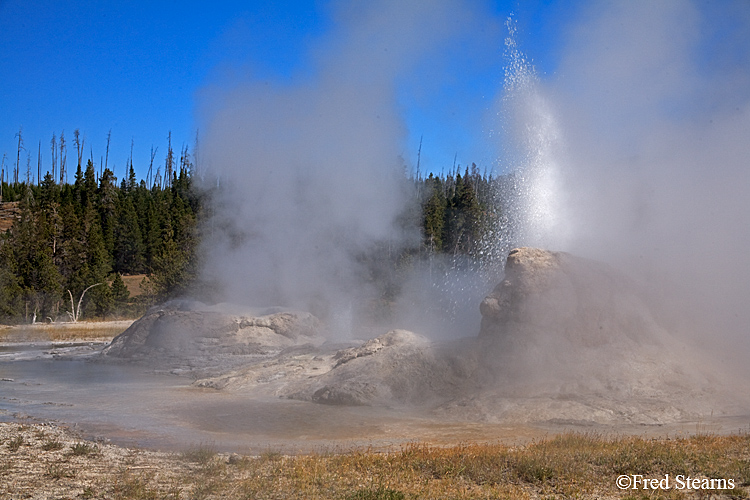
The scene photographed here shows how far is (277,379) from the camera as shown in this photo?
15547 millimetres

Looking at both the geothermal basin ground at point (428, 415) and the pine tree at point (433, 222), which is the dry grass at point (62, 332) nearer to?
the geothermal basin ground at point (428, 415)

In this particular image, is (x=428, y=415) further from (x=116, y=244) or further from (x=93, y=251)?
(x=116, y=244)

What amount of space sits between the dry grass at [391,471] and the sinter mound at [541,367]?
106 inches

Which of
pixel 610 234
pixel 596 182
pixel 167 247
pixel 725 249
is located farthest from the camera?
pixel 167 247

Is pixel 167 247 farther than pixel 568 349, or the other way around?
pixel 167 247

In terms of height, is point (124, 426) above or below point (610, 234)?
below

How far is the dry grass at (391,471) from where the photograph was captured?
6.98 m

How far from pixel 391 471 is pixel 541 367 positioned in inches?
230

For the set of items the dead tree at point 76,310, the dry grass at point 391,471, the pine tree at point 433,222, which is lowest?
the dry grass at point 391,471

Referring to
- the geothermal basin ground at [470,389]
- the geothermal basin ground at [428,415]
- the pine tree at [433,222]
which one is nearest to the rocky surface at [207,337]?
the geothermal basin ground at [428,415]

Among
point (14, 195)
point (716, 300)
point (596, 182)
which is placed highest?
point (14, 195)

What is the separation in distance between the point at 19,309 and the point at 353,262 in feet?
72.7

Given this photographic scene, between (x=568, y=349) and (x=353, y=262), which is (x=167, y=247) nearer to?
(x=353, y=262)

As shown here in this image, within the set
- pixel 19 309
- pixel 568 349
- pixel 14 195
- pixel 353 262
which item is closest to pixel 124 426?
pixel 568 349
